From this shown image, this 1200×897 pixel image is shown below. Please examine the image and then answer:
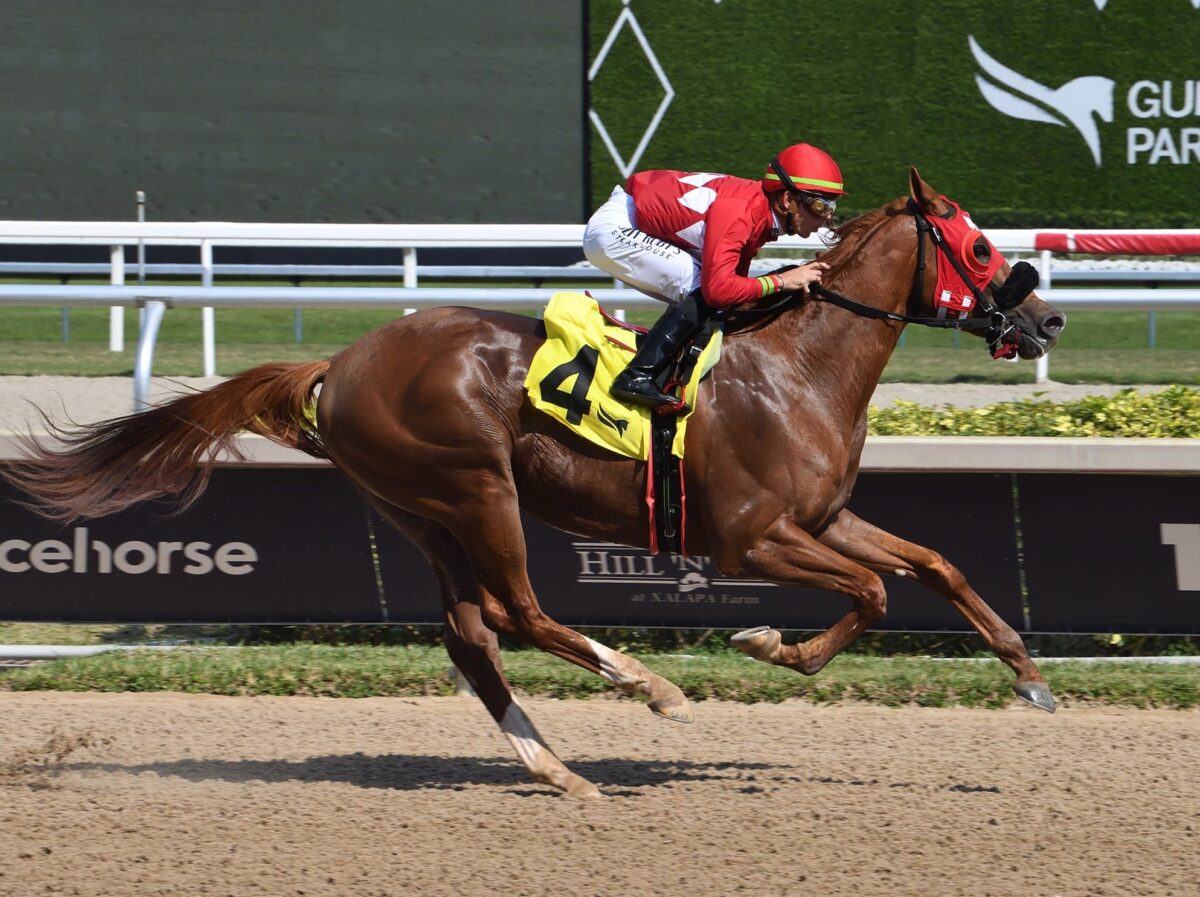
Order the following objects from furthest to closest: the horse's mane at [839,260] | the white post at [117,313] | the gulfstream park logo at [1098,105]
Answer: the gulfstream park logo at [1098,105] < the white post at [117,313] < the horse's mane at [839,260]

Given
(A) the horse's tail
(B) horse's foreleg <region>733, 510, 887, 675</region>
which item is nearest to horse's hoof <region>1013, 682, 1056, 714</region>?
(B) horse's foreleg <region>733, 510, 887, 675</region>

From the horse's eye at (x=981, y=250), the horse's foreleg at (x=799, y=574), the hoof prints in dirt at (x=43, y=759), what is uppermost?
the horse's eye at (x=981, y=250)

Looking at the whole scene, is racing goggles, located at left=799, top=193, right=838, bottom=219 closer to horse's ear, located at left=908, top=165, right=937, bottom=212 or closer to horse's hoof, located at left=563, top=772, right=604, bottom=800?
horse's ear, located at left=908, top=165, right=937, bottom=212

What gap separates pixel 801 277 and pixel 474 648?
4.50 ft

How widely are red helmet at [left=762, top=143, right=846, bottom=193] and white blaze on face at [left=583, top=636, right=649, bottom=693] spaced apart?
1.31 m

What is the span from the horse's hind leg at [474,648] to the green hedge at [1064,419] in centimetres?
190

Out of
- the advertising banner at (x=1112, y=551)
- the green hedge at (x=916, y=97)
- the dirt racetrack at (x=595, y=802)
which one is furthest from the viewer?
the green hedge at (x=916, y=97)

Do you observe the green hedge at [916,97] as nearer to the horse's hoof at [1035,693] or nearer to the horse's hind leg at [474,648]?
the horse's hind leg at [474,648]

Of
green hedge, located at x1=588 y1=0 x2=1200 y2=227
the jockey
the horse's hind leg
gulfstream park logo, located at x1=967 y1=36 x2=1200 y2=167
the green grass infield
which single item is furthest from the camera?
green hedge, located at x1=588 y1=0 x2=1200 y2=227

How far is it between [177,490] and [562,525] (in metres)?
1.18

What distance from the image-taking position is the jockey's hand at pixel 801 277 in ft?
13.6

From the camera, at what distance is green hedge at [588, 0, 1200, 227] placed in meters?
13.3

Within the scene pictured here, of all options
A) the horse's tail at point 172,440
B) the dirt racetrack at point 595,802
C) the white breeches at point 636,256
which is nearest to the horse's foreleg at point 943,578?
the dirt racetrack at point 595,802

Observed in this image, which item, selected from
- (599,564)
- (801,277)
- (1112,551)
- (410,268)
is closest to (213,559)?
(599,564)
